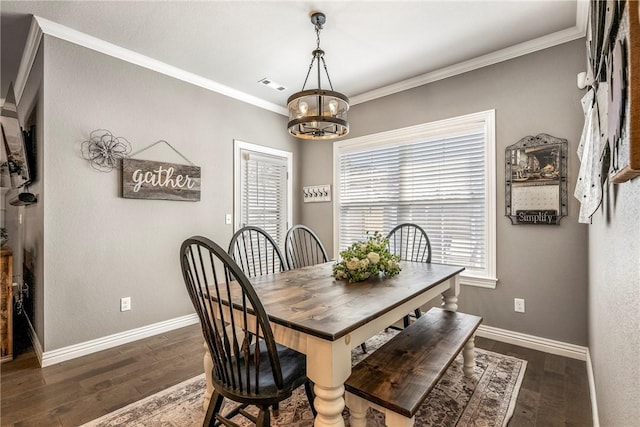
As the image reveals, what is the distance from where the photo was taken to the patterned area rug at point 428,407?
1772 mm

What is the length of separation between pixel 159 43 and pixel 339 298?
9.22ft

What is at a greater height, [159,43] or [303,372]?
[159,43]

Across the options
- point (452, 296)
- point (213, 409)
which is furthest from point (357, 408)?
point (452, 296)

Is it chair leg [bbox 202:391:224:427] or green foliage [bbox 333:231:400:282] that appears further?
green foliage [bbox 333:231:400:282]

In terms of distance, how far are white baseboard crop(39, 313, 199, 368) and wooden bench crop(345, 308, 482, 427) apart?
96.4 inches

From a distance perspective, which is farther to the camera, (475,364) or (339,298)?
(475,364)

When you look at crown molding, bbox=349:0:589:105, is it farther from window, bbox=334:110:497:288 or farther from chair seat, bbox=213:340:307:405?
chair seat, bbox=213:340:307:405

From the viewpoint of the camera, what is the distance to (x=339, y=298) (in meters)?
1.64

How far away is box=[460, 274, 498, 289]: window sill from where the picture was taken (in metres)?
2.98

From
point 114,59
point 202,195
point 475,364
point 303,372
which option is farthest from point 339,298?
point 114,59

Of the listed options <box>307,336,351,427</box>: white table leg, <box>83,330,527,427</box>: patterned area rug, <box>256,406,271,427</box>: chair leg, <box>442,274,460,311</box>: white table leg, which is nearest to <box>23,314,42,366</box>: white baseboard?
<box>83,330,527,427</box>: patterned area rug

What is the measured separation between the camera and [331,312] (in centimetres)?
142

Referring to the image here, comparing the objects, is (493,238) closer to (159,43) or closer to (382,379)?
(382,379)

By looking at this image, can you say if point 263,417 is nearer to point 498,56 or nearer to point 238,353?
point 238,353
